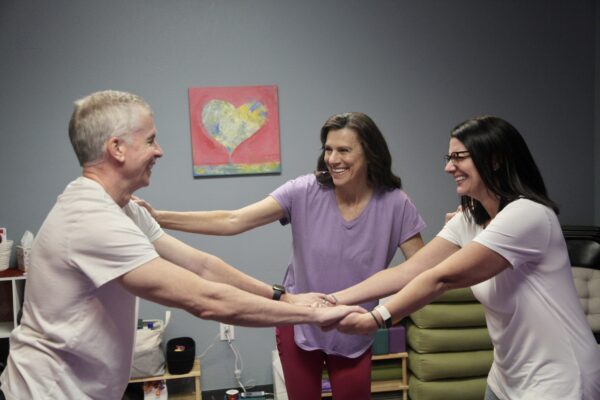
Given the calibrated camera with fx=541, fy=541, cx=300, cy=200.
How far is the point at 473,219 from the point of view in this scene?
1854 millimetres

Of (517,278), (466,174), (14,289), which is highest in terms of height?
(466,174)

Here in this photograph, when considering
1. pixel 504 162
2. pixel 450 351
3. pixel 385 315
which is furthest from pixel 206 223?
pixel 450 351

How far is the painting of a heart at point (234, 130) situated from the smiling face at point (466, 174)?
193cm

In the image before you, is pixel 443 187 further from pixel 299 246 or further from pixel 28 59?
pixel 28 59

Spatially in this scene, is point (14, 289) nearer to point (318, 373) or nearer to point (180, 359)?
point (180, 359)

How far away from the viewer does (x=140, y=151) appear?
1.45m

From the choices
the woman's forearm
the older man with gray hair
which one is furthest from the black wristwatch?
the older man with gray hair

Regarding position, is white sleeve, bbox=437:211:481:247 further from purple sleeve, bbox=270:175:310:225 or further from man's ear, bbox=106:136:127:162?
man's ear, bbox=106:136:127:162

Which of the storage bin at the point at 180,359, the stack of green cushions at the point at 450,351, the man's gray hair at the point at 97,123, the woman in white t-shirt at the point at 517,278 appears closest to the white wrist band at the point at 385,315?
the woman in white t-shirt at the point at 517,278

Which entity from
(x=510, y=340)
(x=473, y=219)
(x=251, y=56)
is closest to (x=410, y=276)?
(x=473, y=219)

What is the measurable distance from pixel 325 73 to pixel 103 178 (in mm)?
2431

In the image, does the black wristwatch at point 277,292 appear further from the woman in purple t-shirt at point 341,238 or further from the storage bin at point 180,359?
the storage bin at point 180,359

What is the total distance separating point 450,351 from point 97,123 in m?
2.56

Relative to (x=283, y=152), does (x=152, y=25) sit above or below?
above
